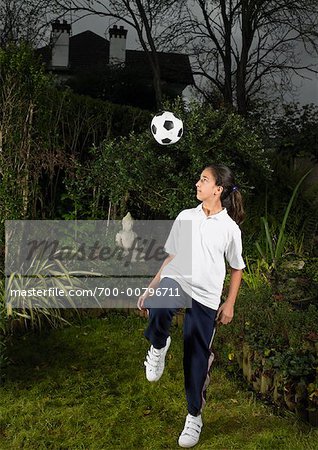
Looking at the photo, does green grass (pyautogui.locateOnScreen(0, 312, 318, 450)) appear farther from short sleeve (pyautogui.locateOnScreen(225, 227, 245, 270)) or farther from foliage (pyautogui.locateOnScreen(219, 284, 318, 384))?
short sleeve (pyautogui.locateOnScreen(225, 227, 245, 270))

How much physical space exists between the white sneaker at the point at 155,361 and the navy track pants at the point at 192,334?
2.0 inches

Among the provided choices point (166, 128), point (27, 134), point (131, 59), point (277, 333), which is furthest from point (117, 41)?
point (277, 333)

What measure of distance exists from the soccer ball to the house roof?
21.6 ft

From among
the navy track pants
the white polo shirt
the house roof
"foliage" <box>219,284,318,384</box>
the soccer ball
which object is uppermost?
the house roof

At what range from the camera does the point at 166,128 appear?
580 cm

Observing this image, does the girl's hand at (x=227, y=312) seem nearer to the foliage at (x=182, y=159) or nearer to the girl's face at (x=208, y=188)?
the girl's face at (x=208, y=188)

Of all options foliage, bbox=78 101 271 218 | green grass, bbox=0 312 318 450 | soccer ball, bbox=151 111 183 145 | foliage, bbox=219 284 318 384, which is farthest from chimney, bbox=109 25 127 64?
foliage, bbox=219 284 318 384

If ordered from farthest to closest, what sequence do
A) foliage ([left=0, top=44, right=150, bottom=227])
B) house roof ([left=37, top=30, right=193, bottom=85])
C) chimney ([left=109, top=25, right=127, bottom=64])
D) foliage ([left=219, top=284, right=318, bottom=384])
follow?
1. chimney ([left=109, top=25, right=127, bottom=64])
2. house roof ([left=37, top=30, right=193, bottom=85])
3. foliage ([left=0, top=44, right=150, bottom=227])
4. foliage ([left=219, top=284, right=318, bottom=384])

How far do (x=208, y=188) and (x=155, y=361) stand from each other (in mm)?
966

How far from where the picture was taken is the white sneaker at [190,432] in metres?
3.40

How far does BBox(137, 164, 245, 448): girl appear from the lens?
9.86 feet

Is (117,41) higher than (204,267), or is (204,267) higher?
(117,41)

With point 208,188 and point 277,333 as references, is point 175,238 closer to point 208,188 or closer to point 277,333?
point 208,188

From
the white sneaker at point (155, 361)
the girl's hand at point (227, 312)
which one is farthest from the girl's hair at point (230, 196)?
the white sneaker at point (155, 361)
